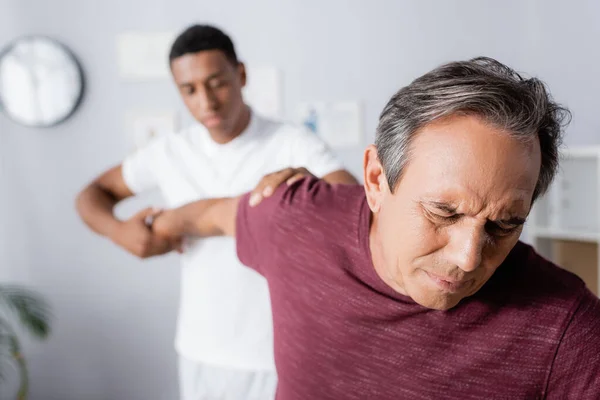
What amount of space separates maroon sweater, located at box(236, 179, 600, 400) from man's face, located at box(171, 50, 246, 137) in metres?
0.60

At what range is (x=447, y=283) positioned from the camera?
3.53 feet

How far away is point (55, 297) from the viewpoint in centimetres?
344

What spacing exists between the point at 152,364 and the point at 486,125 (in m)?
2.94

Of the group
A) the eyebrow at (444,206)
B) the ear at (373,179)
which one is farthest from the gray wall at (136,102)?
the eyebrow at (444,206)

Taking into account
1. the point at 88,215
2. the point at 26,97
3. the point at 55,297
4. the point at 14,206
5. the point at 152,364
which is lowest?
the point at 152,364

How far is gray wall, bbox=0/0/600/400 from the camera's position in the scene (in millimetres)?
3389

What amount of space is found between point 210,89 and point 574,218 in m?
2.06

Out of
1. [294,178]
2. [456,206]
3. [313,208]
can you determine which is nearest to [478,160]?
[456,206]

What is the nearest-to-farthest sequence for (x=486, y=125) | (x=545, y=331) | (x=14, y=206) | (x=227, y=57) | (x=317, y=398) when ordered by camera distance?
(x=486, y=125) < (x=545, y=331) < (x=317, y=398) < (x=227, y=57) < (x=14, y=206)

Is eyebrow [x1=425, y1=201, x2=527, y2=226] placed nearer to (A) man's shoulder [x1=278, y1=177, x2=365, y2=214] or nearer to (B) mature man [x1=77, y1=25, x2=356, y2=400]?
(A) man's shoulder [x1=278, y1=177, x2=365, y2=214]

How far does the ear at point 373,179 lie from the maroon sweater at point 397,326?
95 millimetres

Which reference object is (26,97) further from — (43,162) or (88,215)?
(88,215)

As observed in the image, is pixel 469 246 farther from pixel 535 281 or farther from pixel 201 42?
pixel 201 42

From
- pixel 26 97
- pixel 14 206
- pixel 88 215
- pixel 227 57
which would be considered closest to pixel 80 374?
pixel 14 206
